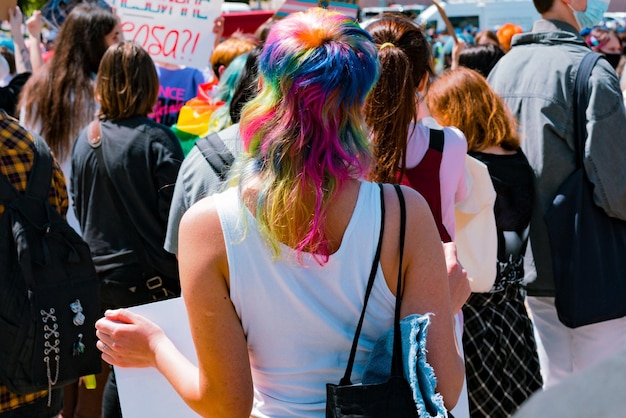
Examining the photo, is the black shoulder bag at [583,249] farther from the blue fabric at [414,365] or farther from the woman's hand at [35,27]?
the woman's hand at [35,27]

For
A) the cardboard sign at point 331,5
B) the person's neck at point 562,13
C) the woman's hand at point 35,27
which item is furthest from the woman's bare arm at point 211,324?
the woman's hand at point 35,27

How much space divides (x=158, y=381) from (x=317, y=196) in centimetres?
65

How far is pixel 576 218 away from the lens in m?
3.44

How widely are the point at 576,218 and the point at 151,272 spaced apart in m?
1.78

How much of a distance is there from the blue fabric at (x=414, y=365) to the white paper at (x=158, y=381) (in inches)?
19.3

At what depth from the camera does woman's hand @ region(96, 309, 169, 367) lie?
1.90 m

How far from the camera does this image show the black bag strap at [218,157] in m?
2.41

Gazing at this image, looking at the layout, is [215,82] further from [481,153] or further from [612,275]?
[612,275]

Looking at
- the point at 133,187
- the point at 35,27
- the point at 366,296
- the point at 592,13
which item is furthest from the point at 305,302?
the point at 35,27

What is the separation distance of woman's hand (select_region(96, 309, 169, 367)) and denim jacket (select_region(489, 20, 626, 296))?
2.13 metres

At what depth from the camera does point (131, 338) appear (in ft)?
6.28

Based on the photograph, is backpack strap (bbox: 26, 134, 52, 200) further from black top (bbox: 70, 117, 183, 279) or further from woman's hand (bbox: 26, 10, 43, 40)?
woman's hand (bbox: 26, 10, 43, 40)

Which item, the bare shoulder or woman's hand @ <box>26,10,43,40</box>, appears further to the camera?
woman's hand @ <box>26,10,43,40</box>

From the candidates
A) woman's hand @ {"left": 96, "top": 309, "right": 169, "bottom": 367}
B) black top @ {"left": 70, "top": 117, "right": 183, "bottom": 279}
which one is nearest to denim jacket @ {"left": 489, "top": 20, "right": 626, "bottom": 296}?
black top @ {"left": 70, "top": 117, "right": 183, "bottom": 279}
